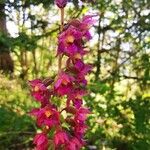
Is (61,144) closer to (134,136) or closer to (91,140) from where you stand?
(91,140)

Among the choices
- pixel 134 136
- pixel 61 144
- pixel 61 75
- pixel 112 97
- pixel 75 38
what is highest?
pixel 75 38

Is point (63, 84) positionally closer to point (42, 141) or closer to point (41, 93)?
point (41, 93)

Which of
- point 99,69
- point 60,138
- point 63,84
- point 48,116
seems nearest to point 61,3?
point 63,84

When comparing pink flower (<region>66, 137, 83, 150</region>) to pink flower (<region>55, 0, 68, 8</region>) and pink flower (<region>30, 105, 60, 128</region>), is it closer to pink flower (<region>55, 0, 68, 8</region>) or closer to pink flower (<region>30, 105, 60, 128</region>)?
pink flower (<region>30, 105, 60, 128</region>)

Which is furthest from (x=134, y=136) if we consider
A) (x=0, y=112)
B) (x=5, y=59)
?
(x=5, y=59)

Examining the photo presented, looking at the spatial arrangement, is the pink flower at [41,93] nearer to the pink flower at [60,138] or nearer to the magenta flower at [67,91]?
the magenta flower at [67,91]

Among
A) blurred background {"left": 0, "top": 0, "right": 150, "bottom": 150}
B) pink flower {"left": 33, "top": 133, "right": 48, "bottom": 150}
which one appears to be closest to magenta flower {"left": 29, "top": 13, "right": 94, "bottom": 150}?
pink flower {"left": 33, "top": 133, "right": 48, "bottom": 150}
